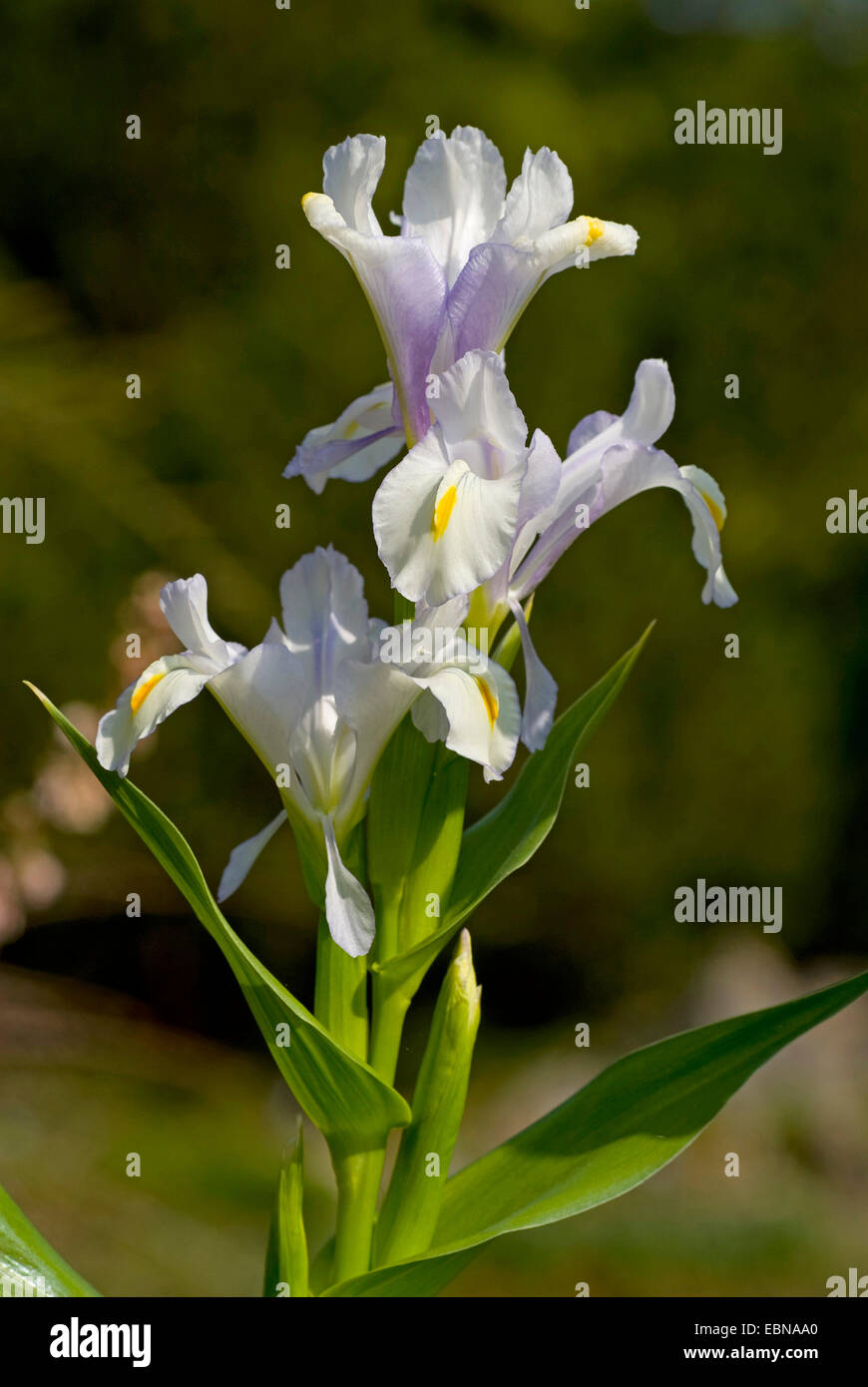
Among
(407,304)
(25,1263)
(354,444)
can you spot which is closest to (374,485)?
(354,444)

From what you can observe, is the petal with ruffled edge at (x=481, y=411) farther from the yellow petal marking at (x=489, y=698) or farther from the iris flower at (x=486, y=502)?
the yellow petal marking at (x=489, y=698)

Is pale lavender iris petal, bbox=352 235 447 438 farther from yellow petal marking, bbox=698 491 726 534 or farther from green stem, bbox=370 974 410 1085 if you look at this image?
green stem, bbox=370 974 410 1085

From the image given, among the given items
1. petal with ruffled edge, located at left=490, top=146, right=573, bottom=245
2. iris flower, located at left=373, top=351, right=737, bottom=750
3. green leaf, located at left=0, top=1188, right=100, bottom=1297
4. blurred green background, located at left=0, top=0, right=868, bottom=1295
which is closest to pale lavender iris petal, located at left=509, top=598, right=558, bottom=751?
iris flower, located at left=373, top=351, right=737, bottom=750

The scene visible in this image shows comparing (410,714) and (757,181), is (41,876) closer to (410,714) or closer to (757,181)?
(410,714)

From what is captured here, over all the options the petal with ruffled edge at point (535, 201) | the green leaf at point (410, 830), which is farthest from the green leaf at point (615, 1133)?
the petal with ruffled edge at point (535, 201)

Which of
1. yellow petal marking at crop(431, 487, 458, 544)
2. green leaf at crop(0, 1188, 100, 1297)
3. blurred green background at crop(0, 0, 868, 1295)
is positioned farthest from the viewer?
blurred green background at crop(0, 0, 868, 1295)

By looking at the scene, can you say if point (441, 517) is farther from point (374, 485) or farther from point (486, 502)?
point (374, 485)

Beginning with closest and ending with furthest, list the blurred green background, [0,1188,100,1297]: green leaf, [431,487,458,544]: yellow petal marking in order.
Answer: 1. [431,487,458,544]: yellow petal marking
2. [0,1188,100,1297]: green leaf
3. the blurred green background
